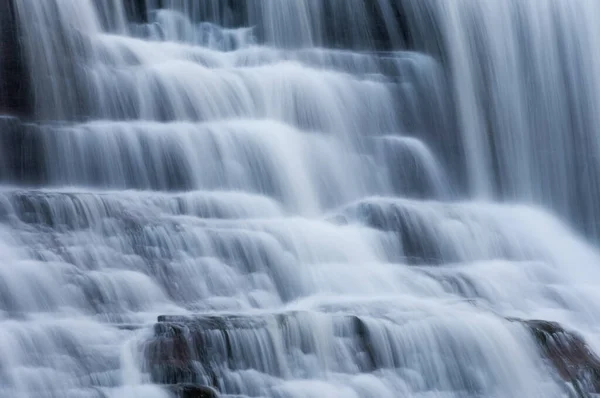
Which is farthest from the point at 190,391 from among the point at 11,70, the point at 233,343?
the point at 11,70

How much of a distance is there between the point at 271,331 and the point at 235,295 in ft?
4.25

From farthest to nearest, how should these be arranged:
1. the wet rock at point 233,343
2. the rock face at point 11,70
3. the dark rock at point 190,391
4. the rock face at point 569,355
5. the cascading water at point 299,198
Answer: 1. the rock face at point 11,70
2. the rock face at point 569,355
3. the cascading water at point 299,198
4. the wet rock at point 233,343
5. the dark rock at point 190,391

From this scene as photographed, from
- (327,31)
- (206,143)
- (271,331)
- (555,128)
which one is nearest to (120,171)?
(206,143)

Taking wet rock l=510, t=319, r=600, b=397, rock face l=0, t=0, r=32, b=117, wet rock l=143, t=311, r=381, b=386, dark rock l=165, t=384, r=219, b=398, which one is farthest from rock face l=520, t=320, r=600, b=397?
rock face l=0, t=0, r=32, b=117

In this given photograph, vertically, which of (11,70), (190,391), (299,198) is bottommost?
(190,391)

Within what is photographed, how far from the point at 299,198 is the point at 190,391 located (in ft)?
15.2

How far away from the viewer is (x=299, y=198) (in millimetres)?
12805

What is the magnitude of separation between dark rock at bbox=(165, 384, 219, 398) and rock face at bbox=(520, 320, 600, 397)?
3280 millimetres

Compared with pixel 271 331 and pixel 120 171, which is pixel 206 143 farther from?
pixel 271 331

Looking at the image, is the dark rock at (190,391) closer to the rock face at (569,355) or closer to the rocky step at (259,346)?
the rocky step at (259,346)

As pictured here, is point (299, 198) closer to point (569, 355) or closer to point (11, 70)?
point (11, 70)

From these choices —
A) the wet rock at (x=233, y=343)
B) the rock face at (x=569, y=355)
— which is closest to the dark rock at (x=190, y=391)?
the wet rock at (x=233, y=343)

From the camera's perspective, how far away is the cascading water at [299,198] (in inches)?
368

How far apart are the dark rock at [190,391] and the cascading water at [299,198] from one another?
0.07ft
